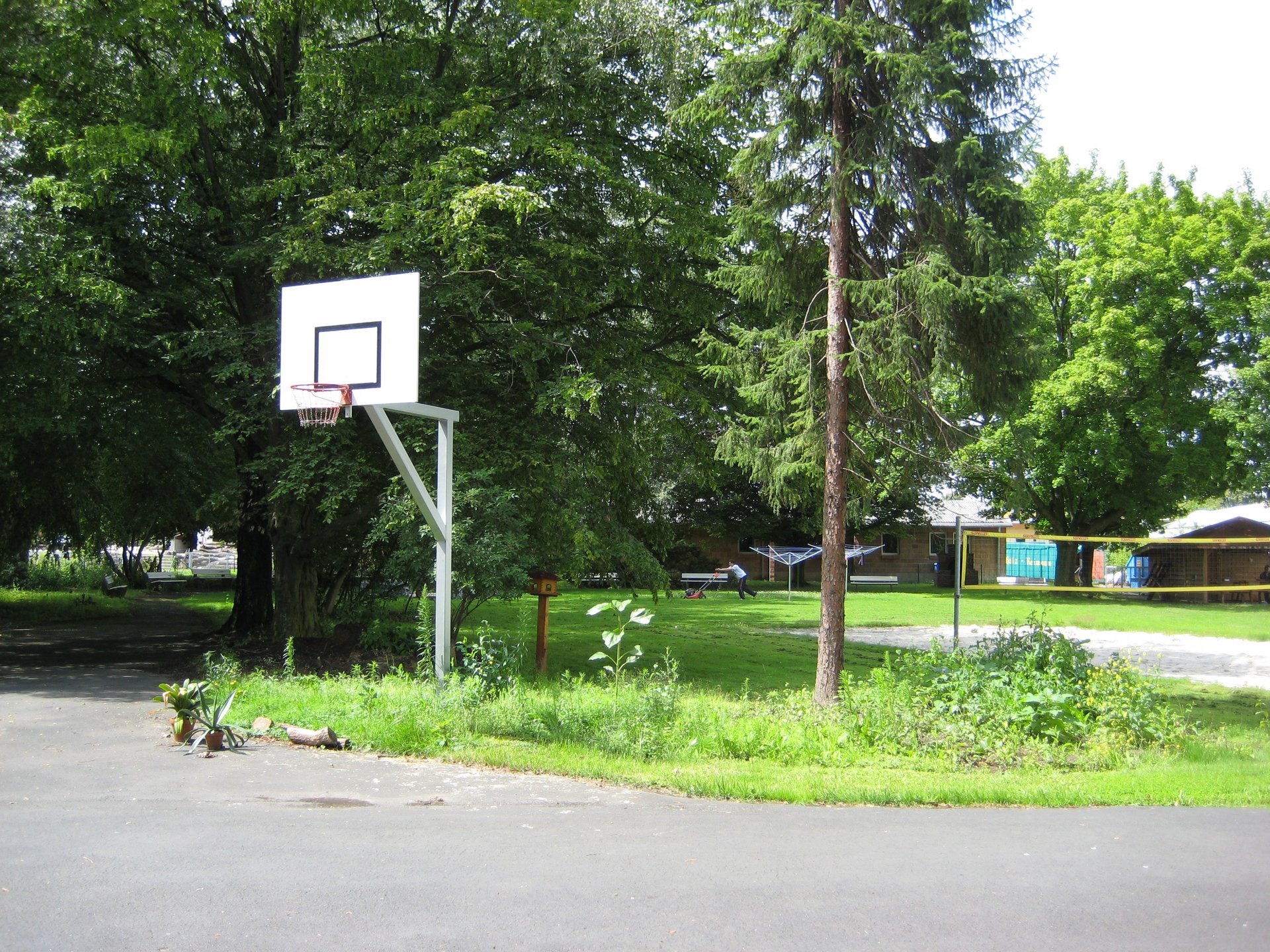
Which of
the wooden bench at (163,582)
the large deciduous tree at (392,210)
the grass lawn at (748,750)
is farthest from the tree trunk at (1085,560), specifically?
the wooden bench at (163,582)

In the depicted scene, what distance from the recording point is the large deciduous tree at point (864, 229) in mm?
11375

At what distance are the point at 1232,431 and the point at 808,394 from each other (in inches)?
1244

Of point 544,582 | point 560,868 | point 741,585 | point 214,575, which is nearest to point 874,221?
point 544,582

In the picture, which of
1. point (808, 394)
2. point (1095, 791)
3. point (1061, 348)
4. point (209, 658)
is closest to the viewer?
point (1095, 791)

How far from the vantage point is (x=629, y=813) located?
7.45m

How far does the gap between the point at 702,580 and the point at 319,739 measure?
33.5 m

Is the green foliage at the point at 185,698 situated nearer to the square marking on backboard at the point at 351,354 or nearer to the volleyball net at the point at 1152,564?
the square marking on backboard at the point at 351,354

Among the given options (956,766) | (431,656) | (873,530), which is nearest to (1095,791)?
(956,766)

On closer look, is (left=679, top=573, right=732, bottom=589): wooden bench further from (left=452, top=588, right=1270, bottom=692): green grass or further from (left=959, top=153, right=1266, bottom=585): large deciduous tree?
(left=959, top=153, right=1266, bottom=585): large deciduous tree

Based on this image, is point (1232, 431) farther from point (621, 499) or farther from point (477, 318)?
point (477, 318)

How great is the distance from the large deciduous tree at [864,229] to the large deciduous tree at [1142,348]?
81.7 ft

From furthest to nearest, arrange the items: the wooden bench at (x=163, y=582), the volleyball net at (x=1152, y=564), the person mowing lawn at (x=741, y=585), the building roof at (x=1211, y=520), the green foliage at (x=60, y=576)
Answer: the building roof at (x=1211, y=520) → the wooden bench at (x=163, y=582) → the person mowing lawn at (x=741, y=585) → the volleyball net at (x=1152, y=564) → the green foliage at (x=60, y=576)

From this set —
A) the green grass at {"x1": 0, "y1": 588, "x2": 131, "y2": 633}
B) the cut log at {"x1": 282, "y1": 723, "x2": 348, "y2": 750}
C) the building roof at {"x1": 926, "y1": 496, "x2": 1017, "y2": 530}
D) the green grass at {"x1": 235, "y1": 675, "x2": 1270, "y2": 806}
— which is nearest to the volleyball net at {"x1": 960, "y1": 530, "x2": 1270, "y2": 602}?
the building roof at {"x1": 926, "y1": 496, "x2": 1017, "y2": 530}

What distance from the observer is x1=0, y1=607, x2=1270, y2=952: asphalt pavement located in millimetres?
5020
